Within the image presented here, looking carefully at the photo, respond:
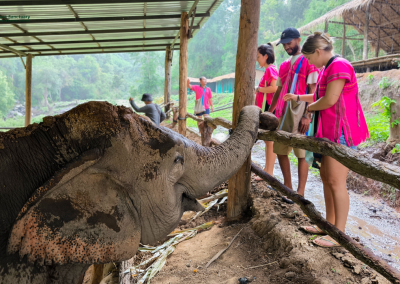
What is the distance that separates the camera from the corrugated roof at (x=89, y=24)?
6.96m

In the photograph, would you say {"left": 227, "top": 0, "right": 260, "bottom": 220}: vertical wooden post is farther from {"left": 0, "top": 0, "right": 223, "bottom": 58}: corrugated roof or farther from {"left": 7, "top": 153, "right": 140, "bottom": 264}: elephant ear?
{"left": 0, "top": 0, "right": 223, "bottom": 58}: corrugated roof

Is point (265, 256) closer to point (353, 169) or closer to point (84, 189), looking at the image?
point (353, 169)

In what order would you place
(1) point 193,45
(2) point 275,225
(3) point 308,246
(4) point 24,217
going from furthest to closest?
(1) point 193,45
(2) point 275,225
(3) point 308,246
(4) point 24,217

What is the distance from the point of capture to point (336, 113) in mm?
2391

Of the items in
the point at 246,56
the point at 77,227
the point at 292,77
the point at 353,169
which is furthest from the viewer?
the point at 292,77

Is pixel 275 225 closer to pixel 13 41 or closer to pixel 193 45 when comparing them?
pixel 13 41

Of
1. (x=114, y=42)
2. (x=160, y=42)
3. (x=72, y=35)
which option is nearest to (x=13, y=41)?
(x=72, y=35)

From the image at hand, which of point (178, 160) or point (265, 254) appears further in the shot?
point (265, 254)

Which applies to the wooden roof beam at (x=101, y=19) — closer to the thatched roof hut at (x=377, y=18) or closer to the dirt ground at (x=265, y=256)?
the dirt ground at (x=265, y=256)

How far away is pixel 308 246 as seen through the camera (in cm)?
250

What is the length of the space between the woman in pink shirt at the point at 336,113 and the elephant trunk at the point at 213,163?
935mm

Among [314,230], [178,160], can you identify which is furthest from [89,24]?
[178,160]

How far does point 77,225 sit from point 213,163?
2.41 ft

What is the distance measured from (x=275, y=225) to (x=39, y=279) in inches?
89.4
